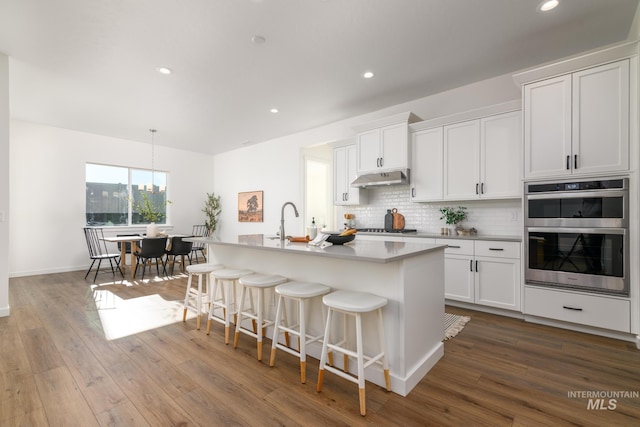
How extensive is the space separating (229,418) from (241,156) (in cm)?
667

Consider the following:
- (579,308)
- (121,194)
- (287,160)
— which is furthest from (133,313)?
(579,308)

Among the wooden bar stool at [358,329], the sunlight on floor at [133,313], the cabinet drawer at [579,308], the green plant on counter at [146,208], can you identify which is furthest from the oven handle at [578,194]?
the green plant on counter at [146,208]

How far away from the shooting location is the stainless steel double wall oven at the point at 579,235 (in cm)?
263

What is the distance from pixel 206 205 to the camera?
27.0ft

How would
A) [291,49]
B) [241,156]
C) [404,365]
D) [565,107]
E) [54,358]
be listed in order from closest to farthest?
1. [404,365]
2. [54,358]
3. [565,107]
4. [291,49]
5. [241,156]

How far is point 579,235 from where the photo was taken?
2805 millimetres

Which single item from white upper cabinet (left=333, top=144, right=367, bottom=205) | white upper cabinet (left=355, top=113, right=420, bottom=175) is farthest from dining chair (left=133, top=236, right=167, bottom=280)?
white upper cabinet (left=355, top=113, right=420, bottom=175)

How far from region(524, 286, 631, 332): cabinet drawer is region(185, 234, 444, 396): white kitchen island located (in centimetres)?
135

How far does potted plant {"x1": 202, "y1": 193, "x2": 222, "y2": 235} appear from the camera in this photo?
8.06 meters

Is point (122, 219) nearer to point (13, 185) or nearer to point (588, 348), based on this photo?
point (13, 185)

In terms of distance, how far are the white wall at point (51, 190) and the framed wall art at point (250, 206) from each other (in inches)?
90.4

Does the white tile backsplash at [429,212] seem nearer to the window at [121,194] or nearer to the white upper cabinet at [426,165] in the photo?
the white upper cabinet at [426,165]

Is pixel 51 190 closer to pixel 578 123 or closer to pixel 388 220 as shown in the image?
pixel 388 220

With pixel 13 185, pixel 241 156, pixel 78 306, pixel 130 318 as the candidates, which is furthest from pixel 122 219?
pixel 130 318
